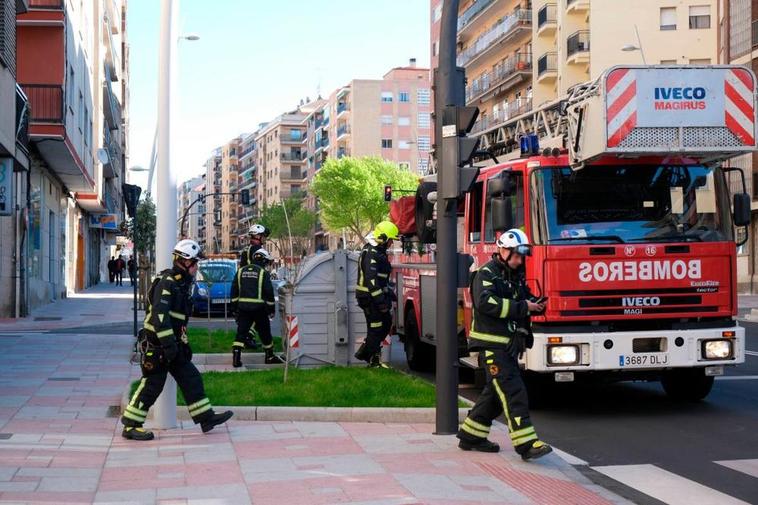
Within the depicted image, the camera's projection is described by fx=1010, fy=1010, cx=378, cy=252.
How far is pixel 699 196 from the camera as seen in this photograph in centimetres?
1030

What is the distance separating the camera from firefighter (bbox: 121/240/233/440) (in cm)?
873

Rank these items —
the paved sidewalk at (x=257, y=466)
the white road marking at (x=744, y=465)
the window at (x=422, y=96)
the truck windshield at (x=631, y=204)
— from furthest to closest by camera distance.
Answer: the window at (x=422, y=96) < the truck windshield at (x=631, y=204) < the white road marking at (x=744, y=465) < the paved sidewalk at (x=257, y=466)

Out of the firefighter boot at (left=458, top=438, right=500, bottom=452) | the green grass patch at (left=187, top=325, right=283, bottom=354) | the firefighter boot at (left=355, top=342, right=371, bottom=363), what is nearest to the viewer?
the firefighter boot at (left=458, top=438, right=500, bottom=452)

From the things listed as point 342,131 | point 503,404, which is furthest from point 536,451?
point 342,131

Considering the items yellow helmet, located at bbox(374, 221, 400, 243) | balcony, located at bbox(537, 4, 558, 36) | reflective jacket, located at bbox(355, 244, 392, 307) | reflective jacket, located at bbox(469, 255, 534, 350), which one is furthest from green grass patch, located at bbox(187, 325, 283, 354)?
balcony, located at bbox(537, 4, 558, 36)

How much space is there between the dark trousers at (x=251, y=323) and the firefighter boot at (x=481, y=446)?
6.48 meters

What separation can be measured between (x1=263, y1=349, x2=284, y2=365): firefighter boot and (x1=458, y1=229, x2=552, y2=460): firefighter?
6637 mm

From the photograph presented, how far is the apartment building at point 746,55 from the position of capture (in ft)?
135

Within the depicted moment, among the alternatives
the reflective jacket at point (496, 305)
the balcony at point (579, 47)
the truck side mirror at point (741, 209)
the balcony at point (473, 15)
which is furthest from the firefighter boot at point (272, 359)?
the balcony at point (473, 15)

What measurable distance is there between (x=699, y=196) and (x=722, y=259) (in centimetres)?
69

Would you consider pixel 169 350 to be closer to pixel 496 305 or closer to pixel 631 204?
pixel 496 305

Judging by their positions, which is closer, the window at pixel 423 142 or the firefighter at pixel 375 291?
the firefighter at pixel 375 291

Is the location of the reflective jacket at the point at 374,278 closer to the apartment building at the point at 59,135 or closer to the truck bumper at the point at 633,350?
the truck bumper at the point at 633,350

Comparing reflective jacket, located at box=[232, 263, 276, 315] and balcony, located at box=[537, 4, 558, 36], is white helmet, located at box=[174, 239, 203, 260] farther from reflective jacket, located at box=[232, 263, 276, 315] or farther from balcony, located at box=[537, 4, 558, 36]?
balcony, located at box=[537, 4, 558, 36]
